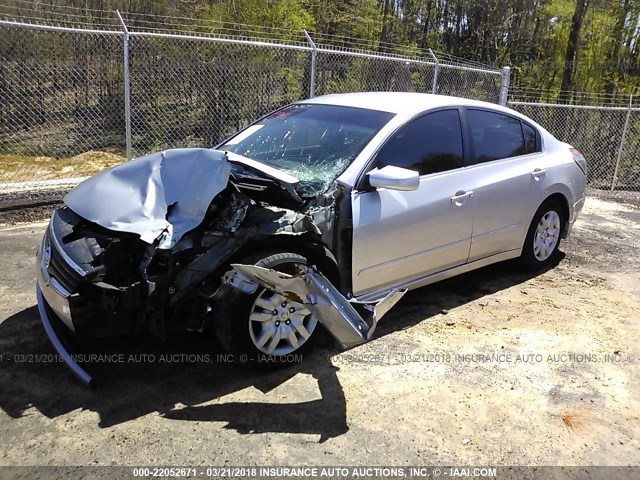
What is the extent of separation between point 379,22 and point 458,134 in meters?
16.5

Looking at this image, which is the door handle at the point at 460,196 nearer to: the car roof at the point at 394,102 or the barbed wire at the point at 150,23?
the car roof at the point at 394,102

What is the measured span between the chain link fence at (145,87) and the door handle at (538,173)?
185 inches

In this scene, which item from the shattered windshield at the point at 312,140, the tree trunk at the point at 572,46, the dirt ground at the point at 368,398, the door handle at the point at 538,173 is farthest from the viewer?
the tree trunk at the point at 572,46

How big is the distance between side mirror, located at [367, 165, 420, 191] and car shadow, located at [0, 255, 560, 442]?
116 centimetres

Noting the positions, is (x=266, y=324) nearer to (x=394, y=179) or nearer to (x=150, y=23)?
(x=394, y=179)

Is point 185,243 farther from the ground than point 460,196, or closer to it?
closer to it

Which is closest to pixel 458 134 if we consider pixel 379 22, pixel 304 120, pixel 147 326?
pixel 304 120

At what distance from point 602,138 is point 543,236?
7533 mm

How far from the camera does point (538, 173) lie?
500 cm

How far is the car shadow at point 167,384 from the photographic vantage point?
3.00 meters

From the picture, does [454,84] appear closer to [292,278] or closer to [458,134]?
[458,134]

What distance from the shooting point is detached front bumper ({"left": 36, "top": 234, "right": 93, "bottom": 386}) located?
116 inches

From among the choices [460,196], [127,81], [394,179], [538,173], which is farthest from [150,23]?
[394,179]

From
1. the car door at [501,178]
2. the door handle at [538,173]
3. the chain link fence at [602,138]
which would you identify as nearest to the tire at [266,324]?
the car door at [501,178]
